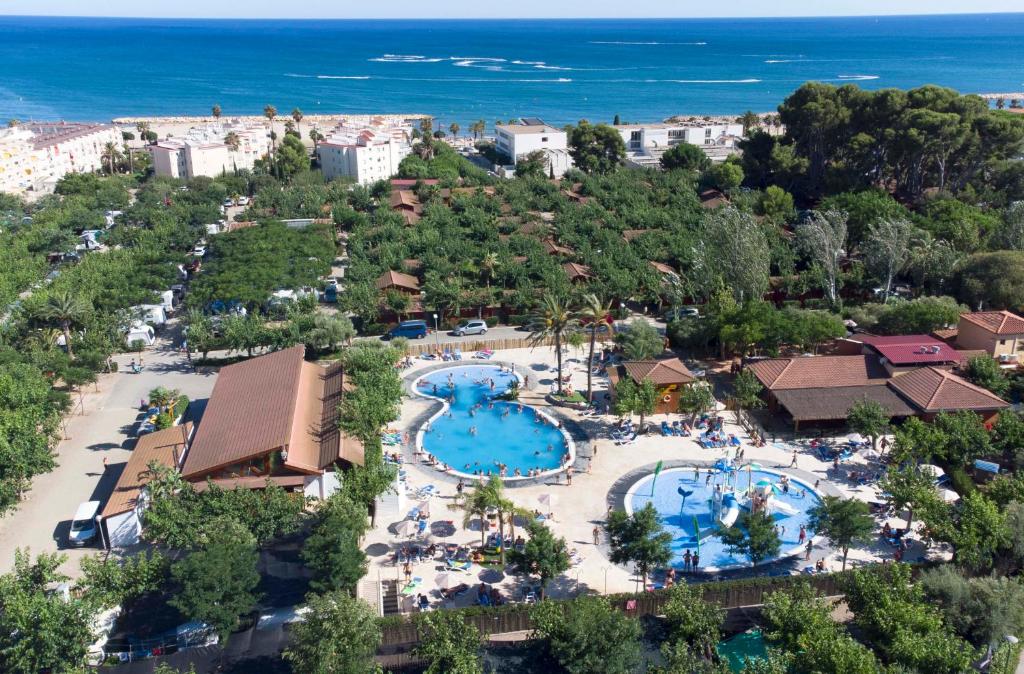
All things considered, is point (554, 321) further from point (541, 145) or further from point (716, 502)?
point (541, 145)

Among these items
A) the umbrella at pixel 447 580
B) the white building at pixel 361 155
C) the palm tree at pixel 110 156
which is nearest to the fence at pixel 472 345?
the umbrella at pixel 447 580

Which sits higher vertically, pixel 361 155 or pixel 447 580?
pixel 361 155

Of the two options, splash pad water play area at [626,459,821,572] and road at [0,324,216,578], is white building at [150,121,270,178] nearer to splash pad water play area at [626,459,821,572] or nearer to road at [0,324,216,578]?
road at [0,324,216,578]

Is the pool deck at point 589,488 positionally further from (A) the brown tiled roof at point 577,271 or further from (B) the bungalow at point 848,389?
(A) the brown tiled roof at point 577,271

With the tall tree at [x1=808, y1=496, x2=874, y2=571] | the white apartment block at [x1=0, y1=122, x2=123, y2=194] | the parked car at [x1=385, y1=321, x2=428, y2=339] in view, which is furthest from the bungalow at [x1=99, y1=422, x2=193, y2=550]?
the white apartment block at [x1=0, y1=122, x2=123, y2=194]

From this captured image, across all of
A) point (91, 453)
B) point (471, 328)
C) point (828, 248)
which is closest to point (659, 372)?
point (471, 328)

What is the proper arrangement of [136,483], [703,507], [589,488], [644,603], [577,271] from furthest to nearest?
[577,271] < [589,488] < [703,507] < [136,483] < [644,603]

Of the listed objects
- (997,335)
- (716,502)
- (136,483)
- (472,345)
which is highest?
(997,335)
